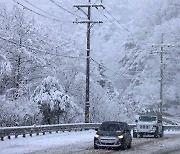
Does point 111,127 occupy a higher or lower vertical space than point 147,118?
lower

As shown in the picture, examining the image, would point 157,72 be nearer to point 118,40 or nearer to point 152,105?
Answer: point 152,105

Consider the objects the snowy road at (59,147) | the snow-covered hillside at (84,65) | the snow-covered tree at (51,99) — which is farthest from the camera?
the snow-covered hillside at (84,65)

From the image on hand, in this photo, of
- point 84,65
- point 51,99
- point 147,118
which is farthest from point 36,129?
point 84,65

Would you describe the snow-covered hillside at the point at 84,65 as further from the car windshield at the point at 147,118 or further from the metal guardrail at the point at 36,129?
the car windshield at the point at 147,118

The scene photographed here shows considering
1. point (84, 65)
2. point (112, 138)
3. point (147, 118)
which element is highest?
point (84, 65)

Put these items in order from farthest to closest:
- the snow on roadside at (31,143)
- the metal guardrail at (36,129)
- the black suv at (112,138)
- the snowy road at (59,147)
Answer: the metal guardrail at (36,129)
the black suv at (112,138)
the snow on roadside at (31,143)
the snowy road at (59,147)

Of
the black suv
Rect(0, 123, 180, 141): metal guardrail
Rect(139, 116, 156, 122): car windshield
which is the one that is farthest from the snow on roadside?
Rect(139, 116, 156, 122): car windshield

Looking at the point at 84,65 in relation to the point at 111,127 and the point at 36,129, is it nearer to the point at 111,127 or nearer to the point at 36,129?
the point at 36,129

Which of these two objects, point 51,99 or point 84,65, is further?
point 84,65

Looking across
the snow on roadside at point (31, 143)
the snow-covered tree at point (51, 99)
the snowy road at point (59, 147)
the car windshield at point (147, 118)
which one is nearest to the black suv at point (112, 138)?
the snowy road at point (59, 147)

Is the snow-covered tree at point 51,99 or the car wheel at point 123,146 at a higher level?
the snow-covered tree at point 51,99

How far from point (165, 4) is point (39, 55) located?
153ft

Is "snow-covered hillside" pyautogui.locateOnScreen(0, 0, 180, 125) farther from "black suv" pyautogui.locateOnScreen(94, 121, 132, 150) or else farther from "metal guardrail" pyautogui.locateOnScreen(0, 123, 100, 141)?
"black suv" pyautogui.locateOnScreen(94, 121, 132, 150)

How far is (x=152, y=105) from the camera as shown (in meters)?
76.8
